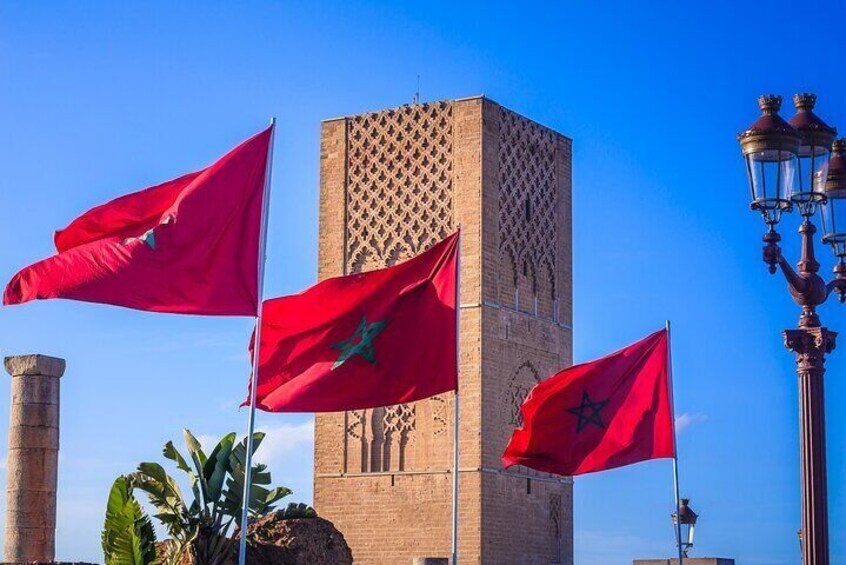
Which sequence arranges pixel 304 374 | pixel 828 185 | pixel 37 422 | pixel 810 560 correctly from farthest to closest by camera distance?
pixel 37 422 < pixel 304 374 < pixel 828 185 < pixel 810 560

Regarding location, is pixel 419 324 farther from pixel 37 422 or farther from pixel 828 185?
pixel 37 422

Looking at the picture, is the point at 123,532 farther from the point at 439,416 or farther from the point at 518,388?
the point at 518,388

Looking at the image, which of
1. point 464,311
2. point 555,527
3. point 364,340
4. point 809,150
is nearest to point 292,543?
point 364,340

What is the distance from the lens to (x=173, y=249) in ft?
39.3

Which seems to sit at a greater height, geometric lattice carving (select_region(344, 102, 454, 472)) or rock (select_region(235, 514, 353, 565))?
geometric lattice carving (select_region(344, 102, 454, 472))

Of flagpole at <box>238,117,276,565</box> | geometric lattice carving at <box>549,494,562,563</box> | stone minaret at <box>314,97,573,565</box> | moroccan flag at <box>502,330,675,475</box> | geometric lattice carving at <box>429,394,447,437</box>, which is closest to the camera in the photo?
flagpole at <box>238,117,276,565</box>

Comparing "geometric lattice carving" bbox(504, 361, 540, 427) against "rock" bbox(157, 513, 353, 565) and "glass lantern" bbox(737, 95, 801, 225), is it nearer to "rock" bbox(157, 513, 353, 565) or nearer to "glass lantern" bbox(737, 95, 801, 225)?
"rock" bbox(157, 513, 353, 565)

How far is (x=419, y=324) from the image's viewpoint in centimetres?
1341

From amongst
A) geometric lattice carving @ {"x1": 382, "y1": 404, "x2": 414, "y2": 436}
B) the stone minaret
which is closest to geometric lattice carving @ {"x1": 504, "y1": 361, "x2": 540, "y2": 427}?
the stone minaret

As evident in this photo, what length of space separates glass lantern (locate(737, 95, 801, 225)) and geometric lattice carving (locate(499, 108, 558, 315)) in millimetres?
16191

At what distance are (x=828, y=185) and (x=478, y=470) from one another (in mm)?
14946

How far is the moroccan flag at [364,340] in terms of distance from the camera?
12914 mm

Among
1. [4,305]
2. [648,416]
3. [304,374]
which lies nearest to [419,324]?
[304,374]

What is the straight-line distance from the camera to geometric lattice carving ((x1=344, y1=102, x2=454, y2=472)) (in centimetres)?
2634
